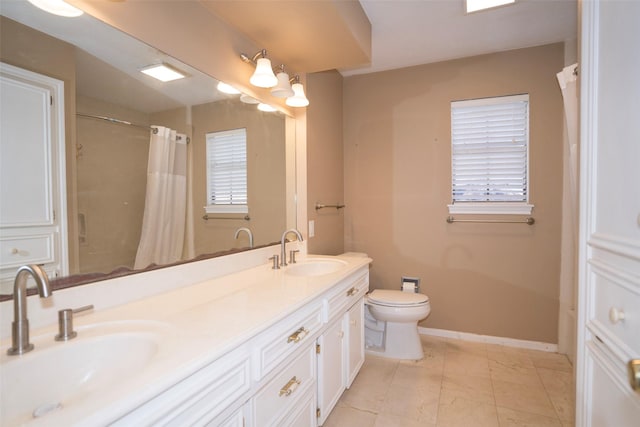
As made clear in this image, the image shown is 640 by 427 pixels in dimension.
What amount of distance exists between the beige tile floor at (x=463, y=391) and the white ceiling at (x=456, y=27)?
7.73ft

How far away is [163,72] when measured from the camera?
4.33 feet

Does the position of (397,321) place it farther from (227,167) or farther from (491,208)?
(227,167)

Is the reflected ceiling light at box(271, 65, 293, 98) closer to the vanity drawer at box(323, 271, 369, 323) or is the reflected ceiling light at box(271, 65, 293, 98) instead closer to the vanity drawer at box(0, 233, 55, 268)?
the vanity drawer at box(323, 271, 369, 323)

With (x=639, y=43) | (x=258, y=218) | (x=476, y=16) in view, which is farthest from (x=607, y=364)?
(x=476, y=16)

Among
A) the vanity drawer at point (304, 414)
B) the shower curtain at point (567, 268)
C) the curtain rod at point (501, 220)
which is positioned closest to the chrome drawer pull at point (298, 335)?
the vanity drawer at point (304, 414)

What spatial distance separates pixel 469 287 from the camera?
270 cm

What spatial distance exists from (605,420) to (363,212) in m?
2.24

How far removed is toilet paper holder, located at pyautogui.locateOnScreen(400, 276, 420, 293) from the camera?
9.33 feet

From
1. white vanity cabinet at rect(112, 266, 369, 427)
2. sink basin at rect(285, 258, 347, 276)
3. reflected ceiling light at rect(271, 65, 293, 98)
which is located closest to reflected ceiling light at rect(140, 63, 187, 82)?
reflected ceiling light at rect(271, 65, 293, 98)

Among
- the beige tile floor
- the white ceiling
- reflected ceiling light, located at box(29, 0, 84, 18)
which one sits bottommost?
the beige tile floor

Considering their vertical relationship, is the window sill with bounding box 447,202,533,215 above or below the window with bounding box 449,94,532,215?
below

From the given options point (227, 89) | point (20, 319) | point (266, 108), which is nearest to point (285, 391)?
point (20, 319)

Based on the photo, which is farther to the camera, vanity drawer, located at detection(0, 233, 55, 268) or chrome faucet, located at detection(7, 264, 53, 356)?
vanity drawer, located at detection(0, 233, 55, 268)

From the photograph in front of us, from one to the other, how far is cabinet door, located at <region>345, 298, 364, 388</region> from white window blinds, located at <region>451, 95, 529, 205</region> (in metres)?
1.41
